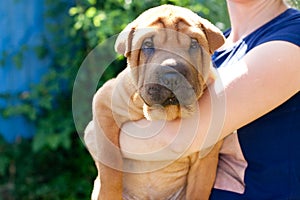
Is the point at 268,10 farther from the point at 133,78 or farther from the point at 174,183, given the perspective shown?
the point at 174,183

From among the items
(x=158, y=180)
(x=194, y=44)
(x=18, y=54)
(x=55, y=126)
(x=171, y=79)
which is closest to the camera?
(x=171, y=79)

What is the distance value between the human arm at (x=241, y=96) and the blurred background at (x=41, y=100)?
2247 millimetres

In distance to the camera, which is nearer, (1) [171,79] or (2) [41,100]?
(1) [171,79]

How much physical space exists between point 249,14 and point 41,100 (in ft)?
7.45

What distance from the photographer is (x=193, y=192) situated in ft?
7.30

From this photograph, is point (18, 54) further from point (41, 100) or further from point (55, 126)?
point (55, 126)

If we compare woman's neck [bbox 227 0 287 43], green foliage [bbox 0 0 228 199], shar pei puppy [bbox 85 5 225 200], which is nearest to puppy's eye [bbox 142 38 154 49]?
shar pei puppy [bbox 85 5 225 200]

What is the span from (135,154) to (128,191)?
203 mm

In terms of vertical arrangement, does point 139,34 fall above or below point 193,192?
above

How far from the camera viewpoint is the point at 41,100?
4.34 meters

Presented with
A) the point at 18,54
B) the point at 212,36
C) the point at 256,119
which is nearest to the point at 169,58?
the point at 212,36

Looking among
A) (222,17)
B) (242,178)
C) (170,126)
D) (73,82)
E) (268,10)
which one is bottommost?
(73,82)

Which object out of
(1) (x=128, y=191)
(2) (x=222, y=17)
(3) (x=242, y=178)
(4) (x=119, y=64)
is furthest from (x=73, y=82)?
(3) (x=242, y=178)

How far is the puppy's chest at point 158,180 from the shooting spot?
2.26m
